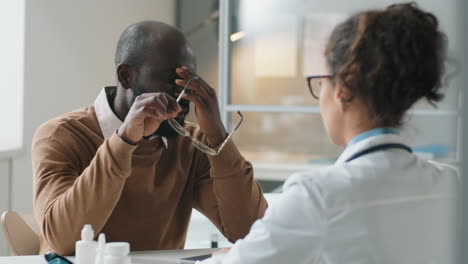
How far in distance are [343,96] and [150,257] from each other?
0.85 m

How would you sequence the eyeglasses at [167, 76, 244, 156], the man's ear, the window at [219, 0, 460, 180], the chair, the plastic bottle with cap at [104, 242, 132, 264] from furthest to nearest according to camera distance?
the window at [219, 0, 460, 180] → the chair → the man's ear → the eyeglasses at [167, 76, 244, 156] → the plastic bottle with cap at [104, 242, 132, 264]

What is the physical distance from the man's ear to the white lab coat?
1.01 m

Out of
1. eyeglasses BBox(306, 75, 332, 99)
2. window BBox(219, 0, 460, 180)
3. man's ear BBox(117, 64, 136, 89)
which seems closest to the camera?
eyeglasses BBox(306, 75, 332, 99)

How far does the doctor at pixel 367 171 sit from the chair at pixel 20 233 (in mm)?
1201

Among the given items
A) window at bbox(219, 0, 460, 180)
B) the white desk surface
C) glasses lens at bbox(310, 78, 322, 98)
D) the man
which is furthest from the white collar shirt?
window at bbox(219, 0, 460, 180)

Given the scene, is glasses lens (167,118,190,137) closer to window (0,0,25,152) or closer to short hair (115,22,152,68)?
short hair (115,22,152,68)

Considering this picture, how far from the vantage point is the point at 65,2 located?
4.26 metres

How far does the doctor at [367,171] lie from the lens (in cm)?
99

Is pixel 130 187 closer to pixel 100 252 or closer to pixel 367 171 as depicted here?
pixel 100 252

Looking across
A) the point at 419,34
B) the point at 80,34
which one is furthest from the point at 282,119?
the point at 419,34

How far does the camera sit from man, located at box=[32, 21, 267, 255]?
1.76 m

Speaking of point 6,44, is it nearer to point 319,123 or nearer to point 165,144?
point 319,123

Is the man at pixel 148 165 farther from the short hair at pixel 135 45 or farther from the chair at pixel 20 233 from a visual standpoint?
the chair at pixel 20 233

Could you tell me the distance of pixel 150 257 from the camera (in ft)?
5.82
